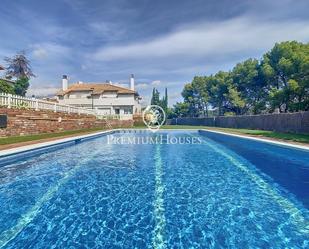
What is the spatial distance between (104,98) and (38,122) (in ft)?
92.8

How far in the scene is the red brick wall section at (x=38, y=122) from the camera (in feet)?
44.7

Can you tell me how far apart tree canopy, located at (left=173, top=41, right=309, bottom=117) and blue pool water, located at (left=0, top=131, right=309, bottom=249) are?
56.3 ft

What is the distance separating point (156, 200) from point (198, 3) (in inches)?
543

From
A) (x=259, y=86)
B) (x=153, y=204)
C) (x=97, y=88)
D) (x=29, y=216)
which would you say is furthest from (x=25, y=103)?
(x=259, y=86)

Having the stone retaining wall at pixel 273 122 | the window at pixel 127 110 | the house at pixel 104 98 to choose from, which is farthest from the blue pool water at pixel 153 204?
the window at pixel 127 110

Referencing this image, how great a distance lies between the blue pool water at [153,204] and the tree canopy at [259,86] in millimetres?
17154

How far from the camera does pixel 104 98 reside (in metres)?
44.4

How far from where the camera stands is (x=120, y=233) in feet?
12.9

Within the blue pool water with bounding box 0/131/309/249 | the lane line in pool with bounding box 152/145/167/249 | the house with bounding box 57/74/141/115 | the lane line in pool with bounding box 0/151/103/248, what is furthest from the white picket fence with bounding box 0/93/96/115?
the house with bounding box 57/74/141/115

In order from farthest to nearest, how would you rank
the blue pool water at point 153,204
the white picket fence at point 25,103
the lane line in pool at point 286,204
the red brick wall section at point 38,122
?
the white picket fence at point 25,103, the red brick wall section at point 38,122, the lane line in pool at point 286,204, the blue pool water at point 153,204

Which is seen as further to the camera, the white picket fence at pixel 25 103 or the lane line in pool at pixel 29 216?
the white picket fence at pixel 25 103

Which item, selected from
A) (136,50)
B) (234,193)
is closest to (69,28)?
(136,50)

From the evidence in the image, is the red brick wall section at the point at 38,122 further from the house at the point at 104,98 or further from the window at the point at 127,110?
the window at the point at 127,110

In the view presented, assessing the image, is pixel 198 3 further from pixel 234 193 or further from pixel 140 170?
pixel 234 193
